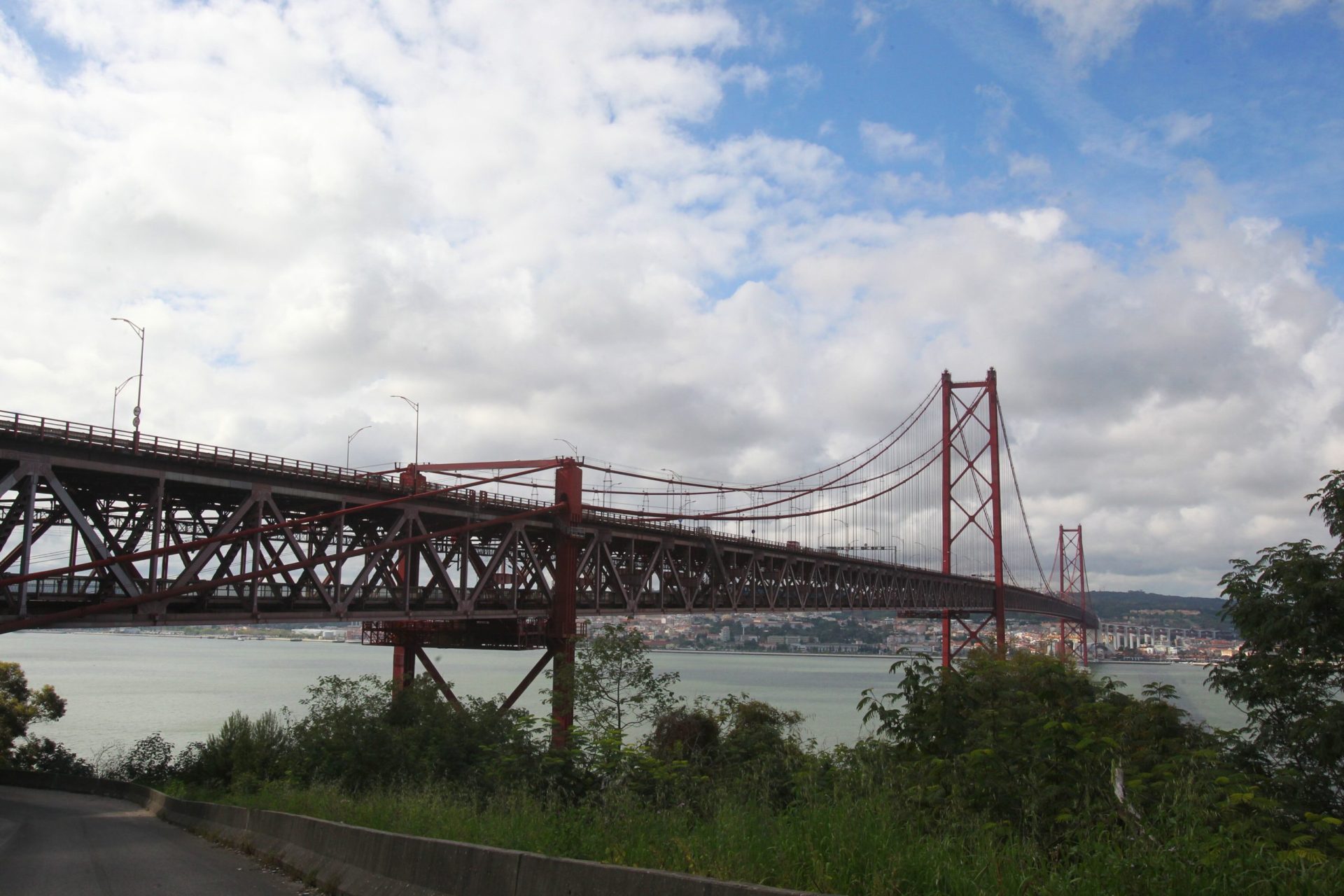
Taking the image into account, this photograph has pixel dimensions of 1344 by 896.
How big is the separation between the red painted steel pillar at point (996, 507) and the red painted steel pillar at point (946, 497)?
10.6 feet

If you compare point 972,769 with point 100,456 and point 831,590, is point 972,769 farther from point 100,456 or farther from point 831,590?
point 831,590

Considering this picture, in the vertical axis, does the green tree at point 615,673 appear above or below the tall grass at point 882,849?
below

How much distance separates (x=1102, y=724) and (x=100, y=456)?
27.2 m

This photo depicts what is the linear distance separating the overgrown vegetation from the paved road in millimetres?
1325

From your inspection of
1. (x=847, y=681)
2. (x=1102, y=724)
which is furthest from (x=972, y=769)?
(x=847, y=681)

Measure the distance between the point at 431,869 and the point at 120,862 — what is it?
28.7ft

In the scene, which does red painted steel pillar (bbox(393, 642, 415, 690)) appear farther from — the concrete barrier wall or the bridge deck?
the concrete barrier wall

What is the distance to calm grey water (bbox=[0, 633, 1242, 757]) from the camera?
67875 millimetres

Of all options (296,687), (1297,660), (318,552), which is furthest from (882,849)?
(296,687)

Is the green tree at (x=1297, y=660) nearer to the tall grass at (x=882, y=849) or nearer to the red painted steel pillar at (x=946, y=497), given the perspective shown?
the tall grass at (x=882, y=849)

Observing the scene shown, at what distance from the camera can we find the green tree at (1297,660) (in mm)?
11391

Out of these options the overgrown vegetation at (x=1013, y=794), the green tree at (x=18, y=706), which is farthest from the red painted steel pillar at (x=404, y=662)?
A: the overgrown vegetation at (x=1013, y=794)

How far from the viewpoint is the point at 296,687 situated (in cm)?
11794

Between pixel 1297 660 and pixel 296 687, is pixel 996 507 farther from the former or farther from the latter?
pixel 296 687
